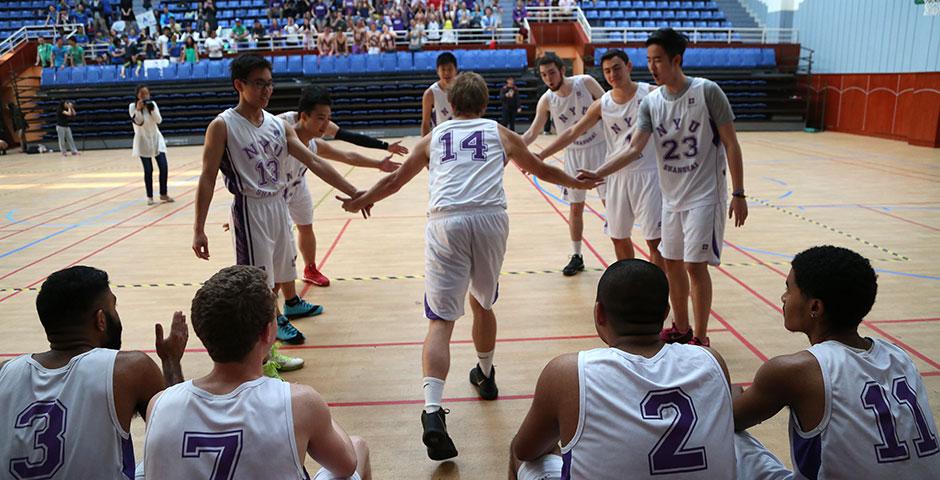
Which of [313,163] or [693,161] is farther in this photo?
[313,163]

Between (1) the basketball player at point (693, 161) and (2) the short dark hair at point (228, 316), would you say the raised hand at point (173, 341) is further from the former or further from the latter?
(1) the basketball player at point (693, 161)

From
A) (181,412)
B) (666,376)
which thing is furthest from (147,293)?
(666,376)

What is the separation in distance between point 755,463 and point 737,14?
91.9 feet

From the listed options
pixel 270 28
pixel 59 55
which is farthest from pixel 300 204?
pixel 59 55

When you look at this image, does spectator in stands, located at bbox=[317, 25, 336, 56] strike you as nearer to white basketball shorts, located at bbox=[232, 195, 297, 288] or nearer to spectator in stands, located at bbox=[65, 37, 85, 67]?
spectator in stands, located at bbox=[65, 37, 85, 67]

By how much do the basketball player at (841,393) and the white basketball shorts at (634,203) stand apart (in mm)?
2740

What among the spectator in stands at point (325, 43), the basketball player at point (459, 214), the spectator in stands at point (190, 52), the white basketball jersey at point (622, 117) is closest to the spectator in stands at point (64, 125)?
the spectator in stands at point (190, 52)

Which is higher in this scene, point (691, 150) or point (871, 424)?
point (691, 150)

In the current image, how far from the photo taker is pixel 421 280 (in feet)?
19.5

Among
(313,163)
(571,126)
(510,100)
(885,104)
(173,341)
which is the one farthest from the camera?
(510,100)

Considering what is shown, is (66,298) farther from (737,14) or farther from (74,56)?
(737,14)

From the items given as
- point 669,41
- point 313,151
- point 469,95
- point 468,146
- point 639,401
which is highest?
point 669,41

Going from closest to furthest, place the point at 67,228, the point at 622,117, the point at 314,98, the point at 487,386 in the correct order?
the point at 487,386, the point at 314,98, the point at 622,117, the point at 67,228

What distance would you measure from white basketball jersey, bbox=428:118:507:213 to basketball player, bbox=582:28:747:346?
0.95 meters
